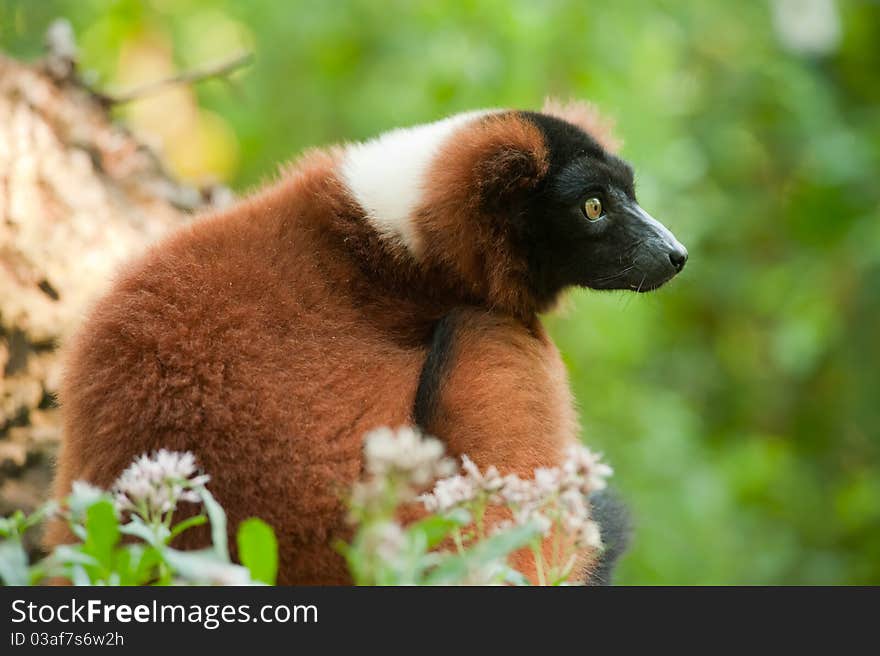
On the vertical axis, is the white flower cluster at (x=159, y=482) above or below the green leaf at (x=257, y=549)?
above

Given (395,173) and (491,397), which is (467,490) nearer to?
(491,397)

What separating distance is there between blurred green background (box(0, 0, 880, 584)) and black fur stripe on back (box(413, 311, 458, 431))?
1.80m

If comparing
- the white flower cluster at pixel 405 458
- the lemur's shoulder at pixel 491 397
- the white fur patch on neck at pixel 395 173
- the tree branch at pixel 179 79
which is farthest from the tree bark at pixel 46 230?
the white flower cluster at pixel 405 458

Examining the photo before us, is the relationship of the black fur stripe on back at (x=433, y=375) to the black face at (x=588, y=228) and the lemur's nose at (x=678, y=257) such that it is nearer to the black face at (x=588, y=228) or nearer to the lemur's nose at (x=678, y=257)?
the black face at (x=588, y=228)

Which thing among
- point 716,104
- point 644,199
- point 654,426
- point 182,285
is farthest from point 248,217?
point 716,104

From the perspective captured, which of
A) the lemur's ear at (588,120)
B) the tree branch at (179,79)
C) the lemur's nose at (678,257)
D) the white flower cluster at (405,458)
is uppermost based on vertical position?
A: the tree branch at (179,79)

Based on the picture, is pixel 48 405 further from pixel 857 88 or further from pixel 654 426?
pixel 857 88

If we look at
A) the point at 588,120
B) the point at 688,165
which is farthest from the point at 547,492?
the point at 688,165

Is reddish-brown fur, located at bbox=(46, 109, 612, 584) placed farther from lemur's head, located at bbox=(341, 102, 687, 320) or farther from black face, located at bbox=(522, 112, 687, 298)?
black face, located at bbox=(522, 112, 687, 298)

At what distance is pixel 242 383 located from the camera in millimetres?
2566

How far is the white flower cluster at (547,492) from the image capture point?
1.86 m

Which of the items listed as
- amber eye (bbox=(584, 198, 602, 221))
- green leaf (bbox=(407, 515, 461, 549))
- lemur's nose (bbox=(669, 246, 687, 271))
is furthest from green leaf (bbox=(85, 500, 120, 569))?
lemur's nose (bbox=(669, 246, 687, 271))

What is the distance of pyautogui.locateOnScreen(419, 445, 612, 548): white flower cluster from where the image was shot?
73.2 inches

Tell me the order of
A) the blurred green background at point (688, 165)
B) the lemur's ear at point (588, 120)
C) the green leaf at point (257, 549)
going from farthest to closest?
the blurred green background at point (688, 165), the lemur's ear at point (588, 120), the green leaf at point (257, 549)
